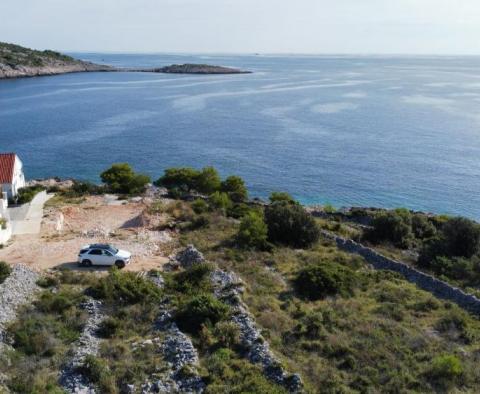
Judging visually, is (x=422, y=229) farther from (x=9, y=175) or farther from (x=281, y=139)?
(x=281, y=139)

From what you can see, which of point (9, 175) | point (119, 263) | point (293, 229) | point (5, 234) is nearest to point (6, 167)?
point (9, 175)

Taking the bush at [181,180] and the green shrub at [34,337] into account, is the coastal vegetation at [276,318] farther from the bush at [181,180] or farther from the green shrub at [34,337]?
the bush at [181,180]

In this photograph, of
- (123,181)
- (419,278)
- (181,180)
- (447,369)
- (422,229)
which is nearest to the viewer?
(447,369)

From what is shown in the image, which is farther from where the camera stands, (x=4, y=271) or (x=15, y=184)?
(x=15, y=184)

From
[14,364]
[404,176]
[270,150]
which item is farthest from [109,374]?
[270,150]

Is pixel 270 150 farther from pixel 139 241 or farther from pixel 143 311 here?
pixel 143 311

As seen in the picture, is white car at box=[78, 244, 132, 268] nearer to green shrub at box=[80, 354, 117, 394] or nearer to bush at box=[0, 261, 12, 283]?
bush at box=[0, 261, 12, 283]

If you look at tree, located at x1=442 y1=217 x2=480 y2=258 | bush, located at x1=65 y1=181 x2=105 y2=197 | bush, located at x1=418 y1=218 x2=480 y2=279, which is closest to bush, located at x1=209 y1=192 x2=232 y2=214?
bush, located at x1=65 y1=181 x2=105 y2=197
